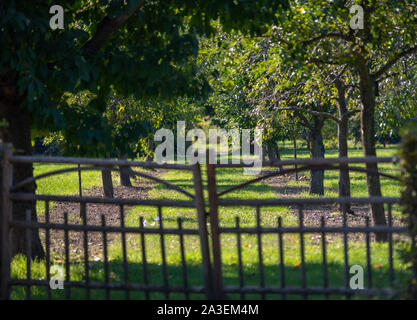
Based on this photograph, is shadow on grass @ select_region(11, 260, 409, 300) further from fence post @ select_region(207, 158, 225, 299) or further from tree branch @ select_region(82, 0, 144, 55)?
tree branch @ select_region(82, 0, 144, 55)

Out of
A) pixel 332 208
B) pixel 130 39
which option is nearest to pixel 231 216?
pixel 332 208

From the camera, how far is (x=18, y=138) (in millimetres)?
7543

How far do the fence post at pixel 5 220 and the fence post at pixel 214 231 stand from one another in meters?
2.05

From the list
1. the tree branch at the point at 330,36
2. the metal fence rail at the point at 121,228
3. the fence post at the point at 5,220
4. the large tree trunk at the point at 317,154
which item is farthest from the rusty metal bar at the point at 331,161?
the large tree trunk at the point at 317,154

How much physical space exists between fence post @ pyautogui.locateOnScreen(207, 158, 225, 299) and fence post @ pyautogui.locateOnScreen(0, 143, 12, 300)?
2049 millimetres

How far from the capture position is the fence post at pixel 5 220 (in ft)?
16.8

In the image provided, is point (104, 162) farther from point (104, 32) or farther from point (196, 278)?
point (104, 32)

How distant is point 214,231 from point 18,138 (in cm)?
400

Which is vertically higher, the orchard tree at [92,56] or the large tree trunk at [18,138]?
the orchard tree at [92,56]

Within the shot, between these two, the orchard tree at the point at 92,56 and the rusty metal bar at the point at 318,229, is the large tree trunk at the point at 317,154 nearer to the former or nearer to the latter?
the orchard tree at the point at 92,56

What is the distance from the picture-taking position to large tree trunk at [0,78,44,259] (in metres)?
7.29

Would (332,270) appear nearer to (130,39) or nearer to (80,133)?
(80,133)

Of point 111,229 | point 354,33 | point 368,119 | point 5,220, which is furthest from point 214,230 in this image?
point 354,33
